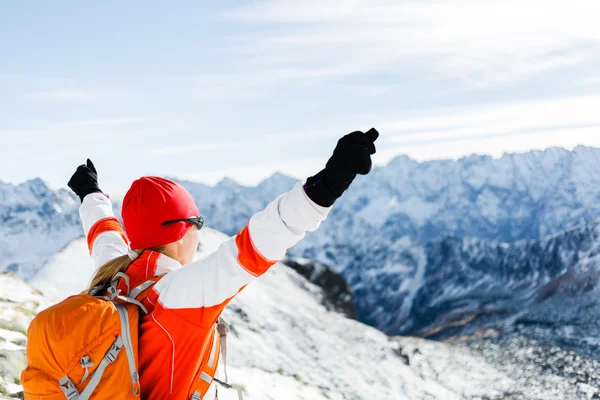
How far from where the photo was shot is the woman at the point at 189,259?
320 centimetres

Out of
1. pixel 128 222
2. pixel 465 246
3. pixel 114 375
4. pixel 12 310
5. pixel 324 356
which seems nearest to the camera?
pixel 114 375

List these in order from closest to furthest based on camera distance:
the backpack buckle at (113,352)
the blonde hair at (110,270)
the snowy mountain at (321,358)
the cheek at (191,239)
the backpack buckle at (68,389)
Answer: the backpack buckle at (68,389)
the backpack buckle at (113,352)
the blonde hair at (110,270)
the cheek at (191,239)
the snowy mountain at (321,358)

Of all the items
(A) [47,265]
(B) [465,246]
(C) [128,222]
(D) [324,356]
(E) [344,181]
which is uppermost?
(E) [344,181]

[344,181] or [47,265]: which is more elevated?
[344,181]

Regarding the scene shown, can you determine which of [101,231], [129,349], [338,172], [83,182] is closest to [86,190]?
[83,182]

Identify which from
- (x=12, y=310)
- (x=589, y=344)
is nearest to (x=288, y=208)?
(x=12, y=310)

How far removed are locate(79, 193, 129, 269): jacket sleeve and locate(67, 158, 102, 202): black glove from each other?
13cm

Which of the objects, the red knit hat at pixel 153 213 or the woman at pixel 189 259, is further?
the red knit hat at pixel 153 213

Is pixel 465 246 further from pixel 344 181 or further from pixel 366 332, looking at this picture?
pixel 344 181

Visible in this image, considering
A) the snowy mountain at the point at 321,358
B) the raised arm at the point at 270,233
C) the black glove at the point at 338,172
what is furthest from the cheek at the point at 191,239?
the snowy mountain at the point at 321,358

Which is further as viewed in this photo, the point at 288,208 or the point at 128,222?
the point at 128,222

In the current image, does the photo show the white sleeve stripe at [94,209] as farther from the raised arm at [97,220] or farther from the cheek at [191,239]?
the cheek at [191,239]

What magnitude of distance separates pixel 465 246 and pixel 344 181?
527ft

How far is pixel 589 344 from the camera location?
19.1 meters
